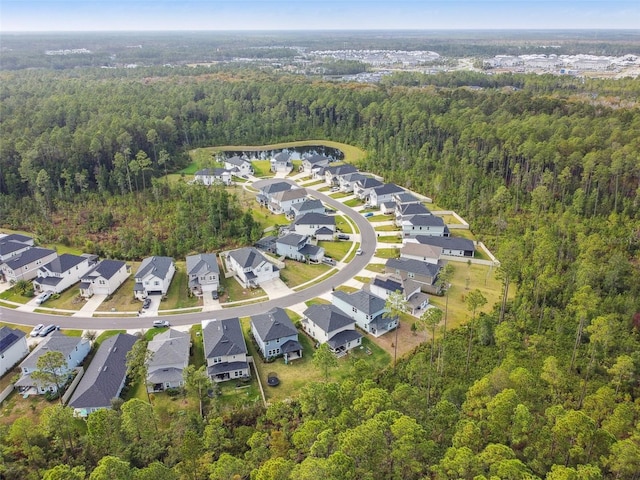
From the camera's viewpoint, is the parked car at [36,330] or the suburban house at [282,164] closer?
the parked car at [36,330]

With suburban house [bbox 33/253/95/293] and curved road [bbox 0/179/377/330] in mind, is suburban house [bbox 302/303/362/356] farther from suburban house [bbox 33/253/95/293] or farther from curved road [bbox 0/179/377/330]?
suburban house [bbox 33/253/95/293]

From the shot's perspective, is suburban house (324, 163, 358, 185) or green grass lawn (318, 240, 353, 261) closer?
green grass lawn (318, 240, 353, 261)

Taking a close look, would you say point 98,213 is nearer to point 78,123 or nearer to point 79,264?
point 79,264

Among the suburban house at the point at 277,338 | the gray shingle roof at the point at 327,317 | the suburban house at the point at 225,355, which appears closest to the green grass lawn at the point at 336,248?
the gray shingle roof at the point at 327,317

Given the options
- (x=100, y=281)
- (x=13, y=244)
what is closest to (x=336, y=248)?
(x=100, y=281)

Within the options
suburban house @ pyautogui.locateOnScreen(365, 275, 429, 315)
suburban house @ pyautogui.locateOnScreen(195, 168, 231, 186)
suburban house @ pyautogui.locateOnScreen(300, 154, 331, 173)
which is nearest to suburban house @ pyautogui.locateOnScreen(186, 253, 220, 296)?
suburban house @ pyautogui.locateOnScreen(365, 275, 429, 315)

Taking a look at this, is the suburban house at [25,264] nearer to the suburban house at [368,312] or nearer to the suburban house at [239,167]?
the suburban house at [368,312]
